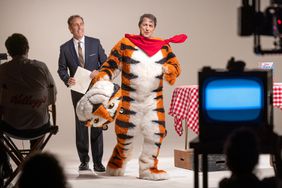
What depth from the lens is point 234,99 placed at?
10.9 ft

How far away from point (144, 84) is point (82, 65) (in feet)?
3.01

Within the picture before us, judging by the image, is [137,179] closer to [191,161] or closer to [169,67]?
[191,161]

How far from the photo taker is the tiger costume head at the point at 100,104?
5.50 m

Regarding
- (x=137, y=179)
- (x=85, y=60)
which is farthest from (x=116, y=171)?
(x=85, y=60)

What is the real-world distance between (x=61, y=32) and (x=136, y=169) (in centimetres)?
264

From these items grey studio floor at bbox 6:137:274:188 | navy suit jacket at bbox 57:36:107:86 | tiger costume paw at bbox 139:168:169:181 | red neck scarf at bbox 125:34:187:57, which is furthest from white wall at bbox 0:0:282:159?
red neck scarf at bbox 125:34:187:57

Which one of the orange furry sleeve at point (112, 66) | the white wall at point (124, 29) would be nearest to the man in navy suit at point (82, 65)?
the orange furry sleeve at point (112, 66)

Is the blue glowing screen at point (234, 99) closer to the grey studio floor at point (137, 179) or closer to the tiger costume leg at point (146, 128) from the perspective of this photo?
the grey studio floor at point (137, 179)

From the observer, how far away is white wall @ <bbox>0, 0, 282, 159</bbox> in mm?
8438

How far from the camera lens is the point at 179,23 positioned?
8.78 m

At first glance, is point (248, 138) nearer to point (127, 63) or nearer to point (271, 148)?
point (271, 148)

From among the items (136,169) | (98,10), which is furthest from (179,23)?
(136,169)

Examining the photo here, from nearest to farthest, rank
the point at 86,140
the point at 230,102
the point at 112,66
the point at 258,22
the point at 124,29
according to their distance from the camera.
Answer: the point at 230,102 → the point at 258,22 → the point at 112,66 → the point at 86,140 → the point at 124,29

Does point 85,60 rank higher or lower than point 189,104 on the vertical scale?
higher
